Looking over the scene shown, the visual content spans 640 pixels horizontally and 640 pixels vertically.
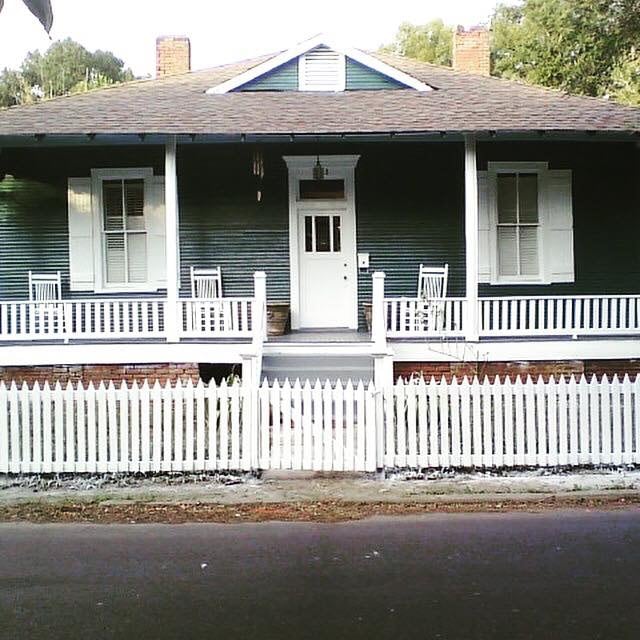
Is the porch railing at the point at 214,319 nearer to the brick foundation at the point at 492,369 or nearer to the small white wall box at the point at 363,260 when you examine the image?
the brick foundation at the point at 492,369

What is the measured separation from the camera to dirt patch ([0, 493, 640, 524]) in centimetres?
781

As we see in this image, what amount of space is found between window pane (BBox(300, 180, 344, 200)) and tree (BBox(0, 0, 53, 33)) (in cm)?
1393

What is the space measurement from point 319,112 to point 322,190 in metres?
1.74

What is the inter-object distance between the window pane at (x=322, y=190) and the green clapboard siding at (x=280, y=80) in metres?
2.14

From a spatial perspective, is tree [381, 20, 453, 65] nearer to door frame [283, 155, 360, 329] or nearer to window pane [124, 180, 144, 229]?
door frame [283, 155, 360, 329]

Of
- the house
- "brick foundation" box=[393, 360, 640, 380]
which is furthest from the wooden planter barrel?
"brick foundation" box=[393, 360, 640, 380]

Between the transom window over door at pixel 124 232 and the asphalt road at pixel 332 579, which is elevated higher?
the transom window over door at pixel 124 232

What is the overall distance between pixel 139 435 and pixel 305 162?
296 inches

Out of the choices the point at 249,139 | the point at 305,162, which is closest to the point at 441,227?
the point at 305,162

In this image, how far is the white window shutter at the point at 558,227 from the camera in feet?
49.8

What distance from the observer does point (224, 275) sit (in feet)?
50.7

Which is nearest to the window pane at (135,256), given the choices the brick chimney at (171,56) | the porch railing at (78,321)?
the porch railing at (78,321)

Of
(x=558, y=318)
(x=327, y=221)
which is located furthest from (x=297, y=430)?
(x=327, y=221)

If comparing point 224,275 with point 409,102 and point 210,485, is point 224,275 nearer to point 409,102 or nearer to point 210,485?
point 409,102
